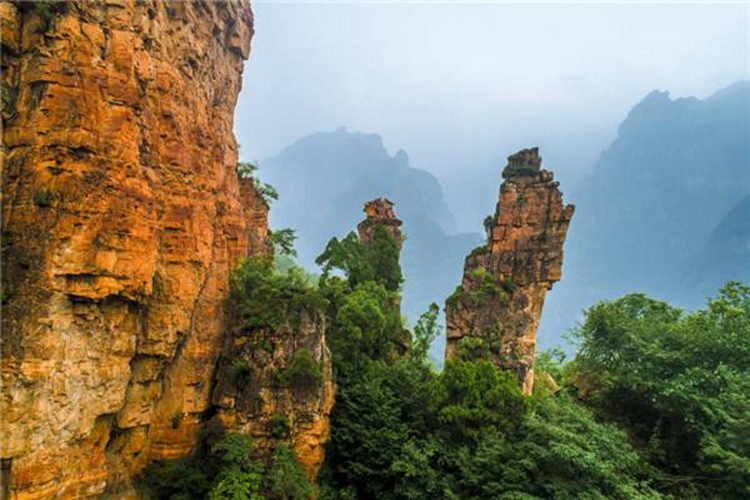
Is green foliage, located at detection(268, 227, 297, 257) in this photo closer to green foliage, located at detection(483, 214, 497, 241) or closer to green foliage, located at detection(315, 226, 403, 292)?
green foliage, located at detection(315, 226, 403, 292)

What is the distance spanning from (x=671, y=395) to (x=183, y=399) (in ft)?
65.9

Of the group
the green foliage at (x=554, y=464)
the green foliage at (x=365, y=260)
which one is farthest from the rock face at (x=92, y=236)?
the green foliage at (x=365, y=260)

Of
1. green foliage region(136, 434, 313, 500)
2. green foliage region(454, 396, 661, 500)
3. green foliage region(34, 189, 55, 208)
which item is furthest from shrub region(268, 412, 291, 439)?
green foliage region(34, 189, 55, 208)

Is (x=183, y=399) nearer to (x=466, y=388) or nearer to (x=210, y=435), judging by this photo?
(x=210, y=435)

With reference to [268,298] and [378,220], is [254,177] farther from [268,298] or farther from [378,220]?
[268,298]

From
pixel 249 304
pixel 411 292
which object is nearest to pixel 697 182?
pixel 411 292

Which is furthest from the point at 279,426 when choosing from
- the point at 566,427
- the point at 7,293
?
the point at 566,427

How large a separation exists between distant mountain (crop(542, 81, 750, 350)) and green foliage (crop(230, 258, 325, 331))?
5498 inches

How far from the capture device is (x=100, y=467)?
36.5ft

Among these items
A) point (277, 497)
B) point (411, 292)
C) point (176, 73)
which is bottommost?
point (277, 497)

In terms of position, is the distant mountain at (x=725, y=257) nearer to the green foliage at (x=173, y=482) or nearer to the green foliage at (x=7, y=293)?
the green foliage at (x=173, y=482)

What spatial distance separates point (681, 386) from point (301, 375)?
1533 centimetres

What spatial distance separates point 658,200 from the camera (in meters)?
153

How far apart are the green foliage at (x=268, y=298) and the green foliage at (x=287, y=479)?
493 cm
